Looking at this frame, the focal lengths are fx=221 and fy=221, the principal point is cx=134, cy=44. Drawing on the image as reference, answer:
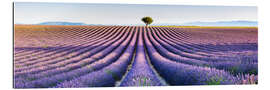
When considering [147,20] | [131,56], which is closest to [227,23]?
[147,20]

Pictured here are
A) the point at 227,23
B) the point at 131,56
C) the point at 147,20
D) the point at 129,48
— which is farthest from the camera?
the point at 129,48

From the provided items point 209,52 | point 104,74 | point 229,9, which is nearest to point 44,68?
point 104,74

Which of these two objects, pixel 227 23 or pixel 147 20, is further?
pixel 227 23

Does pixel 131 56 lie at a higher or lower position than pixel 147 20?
lower

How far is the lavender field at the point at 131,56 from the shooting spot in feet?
13.4

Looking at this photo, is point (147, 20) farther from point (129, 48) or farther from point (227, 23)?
point (227, 23)

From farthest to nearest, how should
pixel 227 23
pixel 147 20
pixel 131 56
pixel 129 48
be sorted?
pixel 129 48, pixel 131 56, pixel 227 23, pixel 147 20

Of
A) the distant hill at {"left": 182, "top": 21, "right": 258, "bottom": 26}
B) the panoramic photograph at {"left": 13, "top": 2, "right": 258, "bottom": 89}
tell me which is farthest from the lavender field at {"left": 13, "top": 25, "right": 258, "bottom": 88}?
the distant hill at {"left": 182, "top": 21, "right": 258, "bottom": 26}

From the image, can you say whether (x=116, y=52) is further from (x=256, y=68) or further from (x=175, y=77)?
(x=256, y=68)

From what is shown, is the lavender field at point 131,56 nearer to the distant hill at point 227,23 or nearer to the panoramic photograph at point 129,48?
the panoramic photograph at point 129,48

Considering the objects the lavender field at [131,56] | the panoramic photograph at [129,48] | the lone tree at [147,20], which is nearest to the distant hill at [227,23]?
the panoramic photograph at [129,48]

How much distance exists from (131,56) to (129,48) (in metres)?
0.39

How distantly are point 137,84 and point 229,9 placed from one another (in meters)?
2.82

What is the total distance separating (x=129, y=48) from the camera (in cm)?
571
